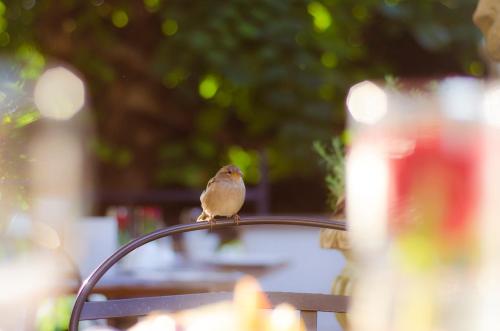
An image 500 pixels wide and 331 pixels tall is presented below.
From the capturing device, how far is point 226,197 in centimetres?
130

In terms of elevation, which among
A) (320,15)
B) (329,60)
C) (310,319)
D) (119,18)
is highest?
(119,18)

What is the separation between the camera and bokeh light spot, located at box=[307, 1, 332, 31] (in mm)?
4966

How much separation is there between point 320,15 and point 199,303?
13.7 feet

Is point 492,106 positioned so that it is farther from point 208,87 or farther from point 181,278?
point 208,87

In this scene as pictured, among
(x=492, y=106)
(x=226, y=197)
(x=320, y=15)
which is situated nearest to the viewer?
(x=492, y=106)

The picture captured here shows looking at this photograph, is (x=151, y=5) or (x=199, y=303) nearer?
(x=199, y=303)

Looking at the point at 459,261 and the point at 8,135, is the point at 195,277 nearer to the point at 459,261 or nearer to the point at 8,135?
the point at 8,135

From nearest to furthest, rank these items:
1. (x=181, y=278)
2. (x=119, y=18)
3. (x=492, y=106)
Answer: (x=492, y=106), (x=181, y=278), (x=119, y=18)

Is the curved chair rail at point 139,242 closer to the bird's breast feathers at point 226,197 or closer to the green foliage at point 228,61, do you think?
the bird's breast feathers at point 226,197

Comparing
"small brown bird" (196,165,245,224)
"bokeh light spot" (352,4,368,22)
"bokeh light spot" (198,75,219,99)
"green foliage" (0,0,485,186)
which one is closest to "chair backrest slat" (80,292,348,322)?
"small brown bird" (196,165,245,224)

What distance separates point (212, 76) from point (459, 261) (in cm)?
455

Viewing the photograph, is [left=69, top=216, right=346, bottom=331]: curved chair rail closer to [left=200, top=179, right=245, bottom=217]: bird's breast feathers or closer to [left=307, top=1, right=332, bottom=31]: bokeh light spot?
[left=200, top=179, right=245, bottom=217]: bird's breast feathers

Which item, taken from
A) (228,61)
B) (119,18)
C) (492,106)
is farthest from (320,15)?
(492,106)

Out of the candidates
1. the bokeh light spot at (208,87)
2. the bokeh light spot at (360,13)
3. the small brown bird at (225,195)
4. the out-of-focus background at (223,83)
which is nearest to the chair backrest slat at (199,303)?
the small brown bird at (225,195)
